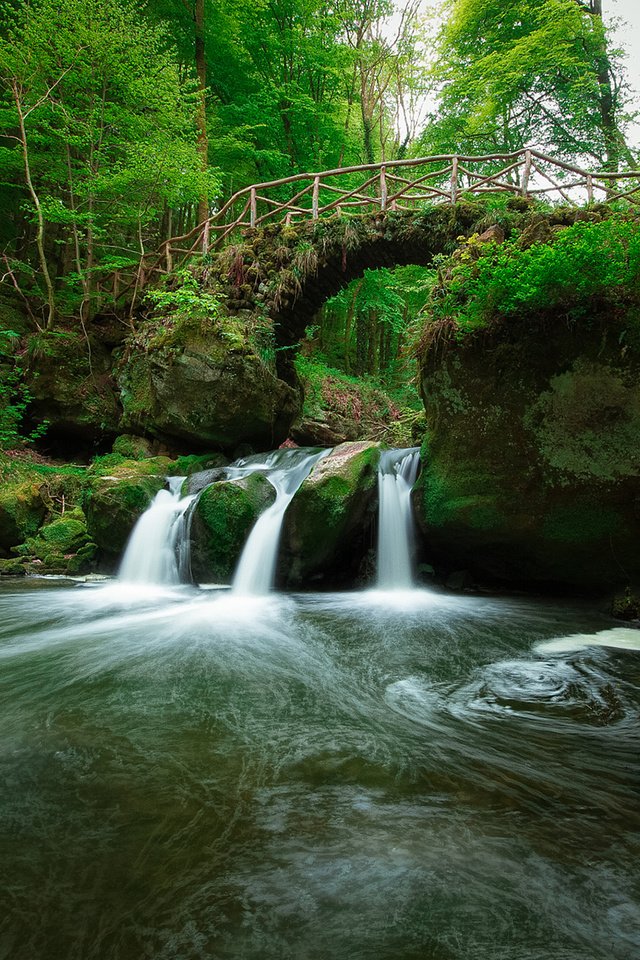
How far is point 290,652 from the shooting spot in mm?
3920

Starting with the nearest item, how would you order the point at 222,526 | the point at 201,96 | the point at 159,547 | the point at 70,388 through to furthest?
1. the point at 222,526
2. the point at 159,547
3. the point at 70,388
4. the point at 201,96

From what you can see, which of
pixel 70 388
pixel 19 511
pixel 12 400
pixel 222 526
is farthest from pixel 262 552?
pixel 12 400

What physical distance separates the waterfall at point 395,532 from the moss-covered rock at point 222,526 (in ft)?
5.73

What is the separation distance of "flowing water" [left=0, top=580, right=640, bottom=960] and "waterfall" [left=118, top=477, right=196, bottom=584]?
3.36 meters

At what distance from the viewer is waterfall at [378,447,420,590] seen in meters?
6.60

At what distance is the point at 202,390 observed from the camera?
377 inches

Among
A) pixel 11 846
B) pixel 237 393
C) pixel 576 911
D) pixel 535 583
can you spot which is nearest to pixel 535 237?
pixel 535 583

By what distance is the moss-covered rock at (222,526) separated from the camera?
6789 mm

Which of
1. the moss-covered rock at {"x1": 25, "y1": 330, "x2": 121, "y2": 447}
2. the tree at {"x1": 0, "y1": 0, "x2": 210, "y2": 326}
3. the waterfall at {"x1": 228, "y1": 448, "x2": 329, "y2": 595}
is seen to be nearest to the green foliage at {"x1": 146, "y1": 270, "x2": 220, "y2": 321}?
the tree at {"x1": 0, "y1": 0, "x2": 210, "y2": 326}

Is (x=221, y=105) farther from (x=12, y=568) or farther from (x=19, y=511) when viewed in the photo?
(x=12, y=568)

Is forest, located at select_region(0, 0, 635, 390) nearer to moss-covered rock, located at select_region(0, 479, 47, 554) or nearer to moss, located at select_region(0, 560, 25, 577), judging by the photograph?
moss-covered rock, located at select_region(0, 479, 47, 554)

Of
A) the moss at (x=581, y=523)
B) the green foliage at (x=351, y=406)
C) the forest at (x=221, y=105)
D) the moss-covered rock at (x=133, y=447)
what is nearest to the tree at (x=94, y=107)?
the forest at (x=221, y=105)

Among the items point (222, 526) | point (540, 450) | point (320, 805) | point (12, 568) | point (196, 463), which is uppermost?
point (196, 463)

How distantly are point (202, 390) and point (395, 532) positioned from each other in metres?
5.12
